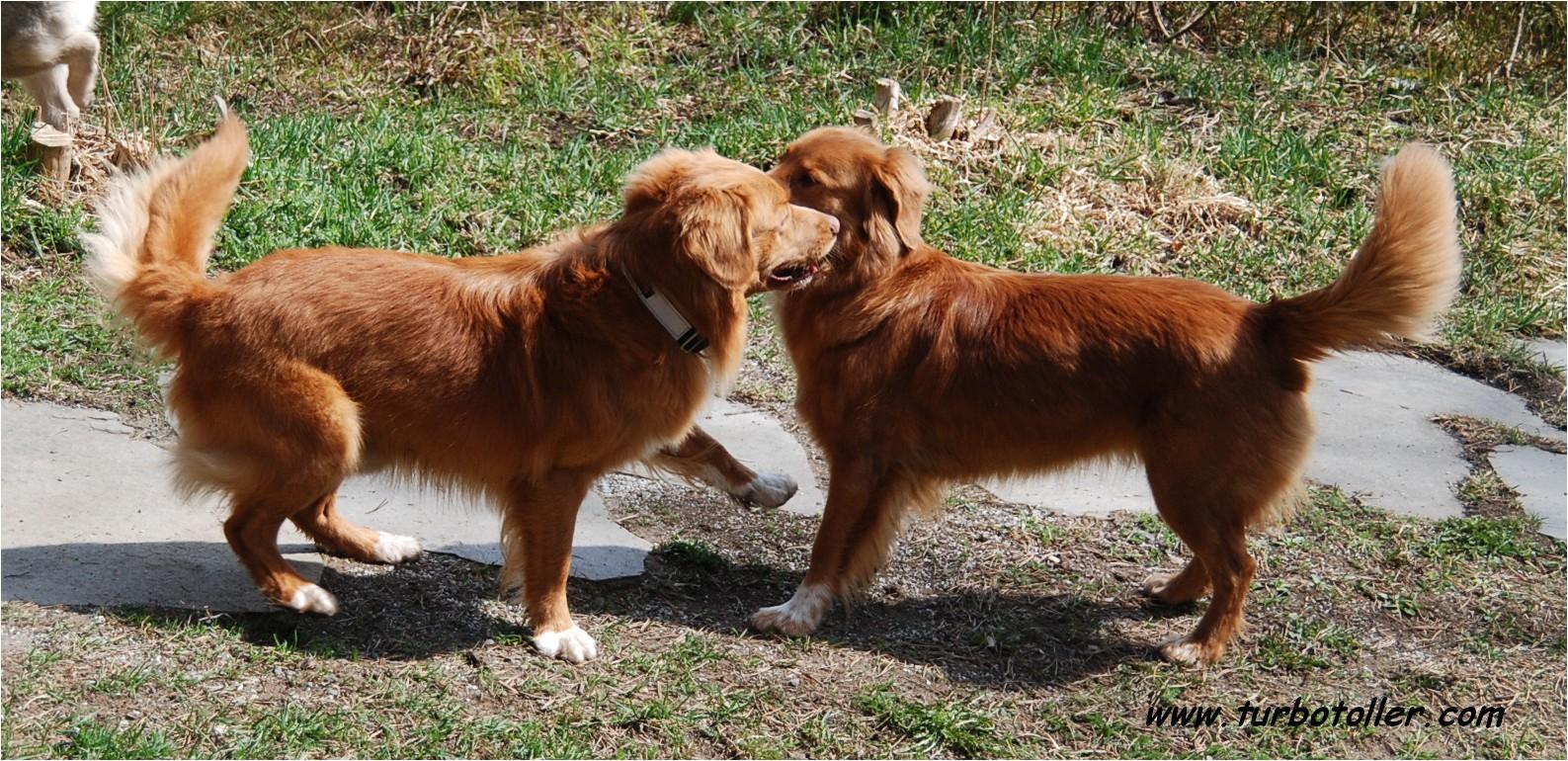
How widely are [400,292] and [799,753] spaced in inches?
67.6

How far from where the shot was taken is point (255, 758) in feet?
11.2

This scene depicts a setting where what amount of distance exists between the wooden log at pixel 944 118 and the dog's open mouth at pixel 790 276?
12.8ft

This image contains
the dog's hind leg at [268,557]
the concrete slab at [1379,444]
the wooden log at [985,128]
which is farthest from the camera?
the wooden log at [985,128]

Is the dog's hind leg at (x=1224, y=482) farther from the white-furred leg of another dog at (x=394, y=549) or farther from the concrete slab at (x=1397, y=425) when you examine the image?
the white-furred leg of another dog at (x=394, y=549)

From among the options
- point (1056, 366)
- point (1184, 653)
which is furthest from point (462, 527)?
point (1184, 653)

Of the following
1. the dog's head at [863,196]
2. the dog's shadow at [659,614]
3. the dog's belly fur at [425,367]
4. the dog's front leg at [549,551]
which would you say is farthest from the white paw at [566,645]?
the dog's head at [863,196]

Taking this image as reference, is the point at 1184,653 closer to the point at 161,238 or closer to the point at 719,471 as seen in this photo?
the point at 719,471

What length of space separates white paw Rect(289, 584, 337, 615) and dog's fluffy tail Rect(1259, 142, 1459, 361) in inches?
118

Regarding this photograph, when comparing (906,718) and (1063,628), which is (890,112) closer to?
(1063,628)

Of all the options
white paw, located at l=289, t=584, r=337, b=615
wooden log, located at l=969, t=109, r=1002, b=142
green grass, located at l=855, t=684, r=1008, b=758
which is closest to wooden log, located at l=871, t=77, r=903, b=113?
wooden log, located at l=969, t=109, r=1002, b=142

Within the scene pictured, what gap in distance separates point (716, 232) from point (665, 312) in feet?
0.95

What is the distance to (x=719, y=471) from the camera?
16.2 feet

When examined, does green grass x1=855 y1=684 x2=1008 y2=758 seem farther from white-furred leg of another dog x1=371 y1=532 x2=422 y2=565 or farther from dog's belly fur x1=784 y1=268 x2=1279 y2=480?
white-furred leg of another dog x1=371 y1=532 x2=422 y2=565

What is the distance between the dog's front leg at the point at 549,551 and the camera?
416 cm
